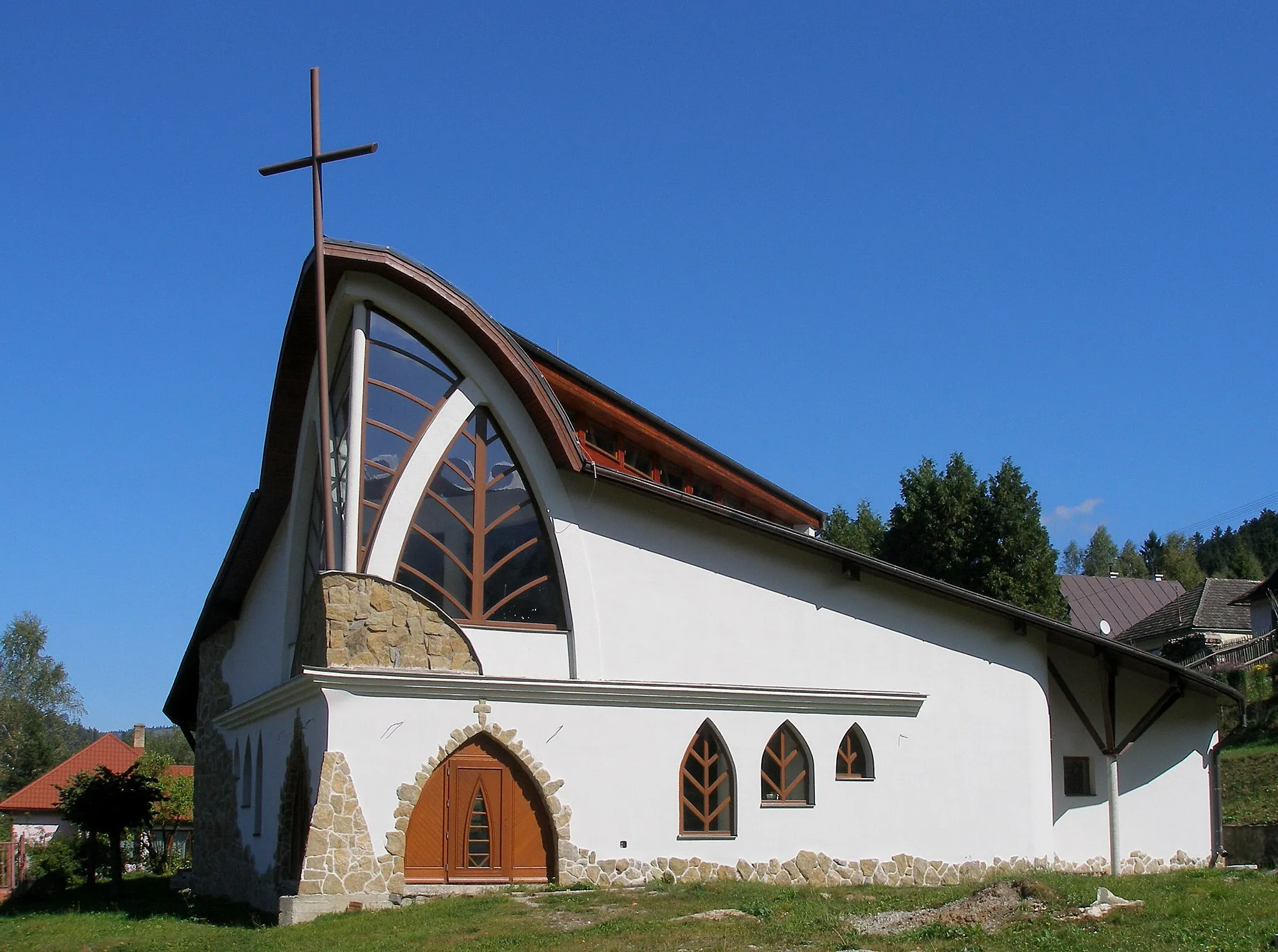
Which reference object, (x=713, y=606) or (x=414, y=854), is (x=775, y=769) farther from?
(x=414, y=854)

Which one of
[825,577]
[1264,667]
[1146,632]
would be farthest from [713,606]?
[1146,632]

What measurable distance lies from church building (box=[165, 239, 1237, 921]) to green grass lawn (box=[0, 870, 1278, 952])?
128 centimetres

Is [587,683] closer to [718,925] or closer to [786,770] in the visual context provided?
[786,770]

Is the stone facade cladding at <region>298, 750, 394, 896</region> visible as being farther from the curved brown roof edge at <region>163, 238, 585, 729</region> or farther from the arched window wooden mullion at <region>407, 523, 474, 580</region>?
the curved brown roof edge at <region>163, 238, 585, 729</region>

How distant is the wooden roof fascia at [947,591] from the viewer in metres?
18.8

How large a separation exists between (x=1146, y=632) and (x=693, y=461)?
38.1 m

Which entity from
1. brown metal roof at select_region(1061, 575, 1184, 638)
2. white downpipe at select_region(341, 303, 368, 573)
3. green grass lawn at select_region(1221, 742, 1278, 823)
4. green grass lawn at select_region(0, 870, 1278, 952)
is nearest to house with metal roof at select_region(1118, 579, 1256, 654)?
brown metal roof at select_region(1061, 575, 1184, 638)

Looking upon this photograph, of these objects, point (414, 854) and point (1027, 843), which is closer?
point (414, 854)

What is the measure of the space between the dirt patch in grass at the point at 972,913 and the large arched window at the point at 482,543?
694 centimetres

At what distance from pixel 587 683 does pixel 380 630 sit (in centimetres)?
290

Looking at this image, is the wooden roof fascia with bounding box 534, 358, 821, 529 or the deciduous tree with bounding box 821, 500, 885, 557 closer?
the wooden roof fascia with bounding box 534, 358, 821, 529

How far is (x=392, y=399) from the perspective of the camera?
58.1ft

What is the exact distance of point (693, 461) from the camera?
2369 cm

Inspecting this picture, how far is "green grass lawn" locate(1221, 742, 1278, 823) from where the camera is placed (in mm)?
27953
